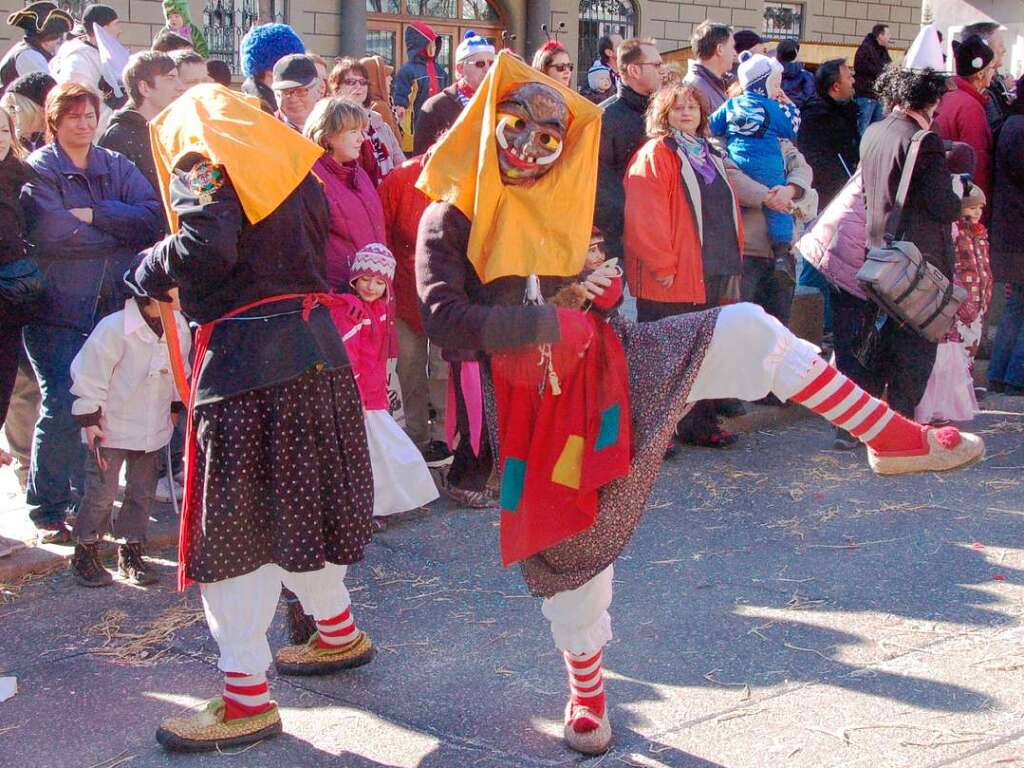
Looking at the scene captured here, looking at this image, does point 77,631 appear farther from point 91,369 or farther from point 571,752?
point 571,752

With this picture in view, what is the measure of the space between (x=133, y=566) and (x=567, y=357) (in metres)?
2.53

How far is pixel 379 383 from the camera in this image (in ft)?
17.6

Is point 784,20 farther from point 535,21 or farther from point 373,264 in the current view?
point 373,264

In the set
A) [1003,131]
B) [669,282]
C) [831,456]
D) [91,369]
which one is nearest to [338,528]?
[91,369]

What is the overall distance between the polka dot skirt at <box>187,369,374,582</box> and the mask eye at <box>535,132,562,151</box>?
0.98m

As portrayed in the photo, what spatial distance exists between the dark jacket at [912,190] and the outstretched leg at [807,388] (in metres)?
3.14

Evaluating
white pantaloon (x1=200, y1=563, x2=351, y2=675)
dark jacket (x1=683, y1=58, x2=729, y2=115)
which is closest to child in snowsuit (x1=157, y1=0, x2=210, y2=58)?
dark jacket (x1=683, y1=58, x2=729, y2=115)

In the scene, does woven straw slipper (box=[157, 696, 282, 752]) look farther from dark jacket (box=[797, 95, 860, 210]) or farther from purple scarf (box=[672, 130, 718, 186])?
dark jacket (box=[797, 95, 860, 210])

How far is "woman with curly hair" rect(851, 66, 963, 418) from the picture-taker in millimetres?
6504

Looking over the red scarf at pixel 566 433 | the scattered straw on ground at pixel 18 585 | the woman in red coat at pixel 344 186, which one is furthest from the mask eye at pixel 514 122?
the scattered straw on ground at pixel 18 585

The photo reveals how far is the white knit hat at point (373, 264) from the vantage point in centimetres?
530

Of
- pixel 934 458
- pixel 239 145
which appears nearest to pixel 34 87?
pixel 239 145

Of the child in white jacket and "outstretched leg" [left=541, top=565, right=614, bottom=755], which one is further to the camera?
the child in white jacket

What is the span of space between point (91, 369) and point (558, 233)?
226 centimetres
